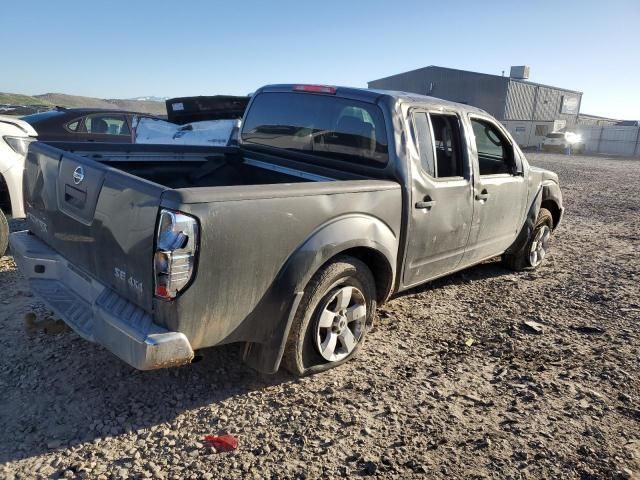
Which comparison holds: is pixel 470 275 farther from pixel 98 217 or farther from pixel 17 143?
pixel 17 143

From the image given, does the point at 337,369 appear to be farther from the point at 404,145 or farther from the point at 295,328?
the point at 404,145

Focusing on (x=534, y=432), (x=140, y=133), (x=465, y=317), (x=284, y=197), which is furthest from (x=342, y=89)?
(x=140, y=133)

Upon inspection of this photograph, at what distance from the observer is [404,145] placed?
11.9ft

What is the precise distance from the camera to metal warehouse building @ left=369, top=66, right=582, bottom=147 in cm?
4084

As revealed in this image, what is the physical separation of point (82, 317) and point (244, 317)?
0.94 m

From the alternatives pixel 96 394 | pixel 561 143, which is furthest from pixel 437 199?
pixel 561 143

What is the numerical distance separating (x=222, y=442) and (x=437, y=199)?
2.35 meters

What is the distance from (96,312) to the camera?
8.69ft

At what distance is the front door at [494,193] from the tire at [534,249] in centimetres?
50

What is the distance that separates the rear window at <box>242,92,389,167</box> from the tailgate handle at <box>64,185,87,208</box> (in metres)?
1.82

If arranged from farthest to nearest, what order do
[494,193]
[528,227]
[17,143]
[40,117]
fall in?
[40,117] < [528,227] < [17,143] < [494,193]

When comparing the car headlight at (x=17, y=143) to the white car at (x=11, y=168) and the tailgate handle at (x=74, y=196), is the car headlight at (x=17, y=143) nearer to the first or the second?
the white car at (x=11, y=168)

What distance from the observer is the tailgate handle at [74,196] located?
285cm

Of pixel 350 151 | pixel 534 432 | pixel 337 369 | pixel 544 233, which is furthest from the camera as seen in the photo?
pixel 544 233
